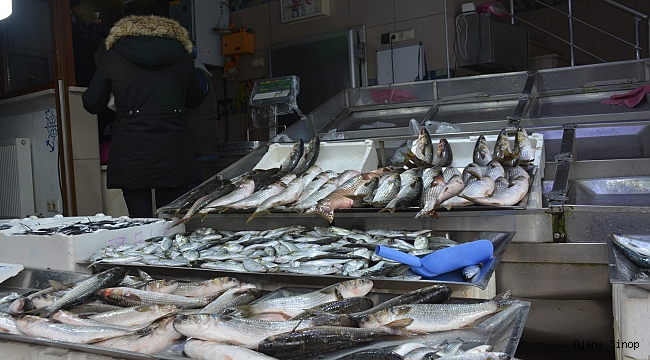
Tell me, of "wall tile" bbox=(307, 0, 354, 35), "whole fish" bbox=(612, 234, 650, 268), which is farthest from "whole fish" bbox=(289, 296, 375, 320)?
"wall tile" bbox=(307, 0, 354, 35)

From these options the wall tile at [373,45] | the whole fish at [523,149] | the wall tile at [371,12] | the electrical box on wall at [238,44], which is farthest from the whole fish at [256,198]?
the electrical box on wall at [238,44]

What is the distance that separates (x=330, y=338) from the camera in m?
1.60

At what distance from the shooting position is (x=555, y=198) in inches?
118

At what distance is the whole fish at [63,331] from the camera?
1.79m

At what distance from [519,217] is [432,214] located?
0.56 metres

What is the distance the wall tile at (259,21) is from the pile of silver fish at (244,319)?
25.2ft

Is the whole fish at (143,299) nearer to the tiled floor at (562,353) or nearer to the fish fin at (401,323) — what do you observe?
the fish fin at (401,323)

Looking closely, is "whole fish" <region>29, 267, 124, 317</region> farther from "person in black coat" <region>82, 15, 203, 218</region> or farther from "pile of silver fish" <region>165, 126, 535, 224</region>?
"person in black coat" <region>82, 15, 203, 218</region>

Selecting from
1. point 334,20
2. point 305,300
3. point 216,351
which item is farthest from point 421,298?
point 334,20

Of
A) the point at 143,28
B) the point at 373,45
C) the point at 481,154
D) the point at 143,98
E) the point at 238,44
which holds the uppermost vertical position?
the point at 238,44

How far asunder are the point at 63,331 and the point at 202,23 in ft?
26.3

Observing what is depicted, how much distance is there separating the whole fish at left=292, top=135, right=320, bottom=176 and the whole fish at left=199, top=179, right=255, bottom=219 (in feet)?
1.40

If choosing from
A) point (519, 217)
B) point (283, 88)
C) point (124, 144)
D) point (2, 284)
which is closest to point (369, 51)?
point (283, 88)

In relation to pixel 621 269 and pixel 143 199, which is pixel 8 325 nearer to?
pixel 621 269
